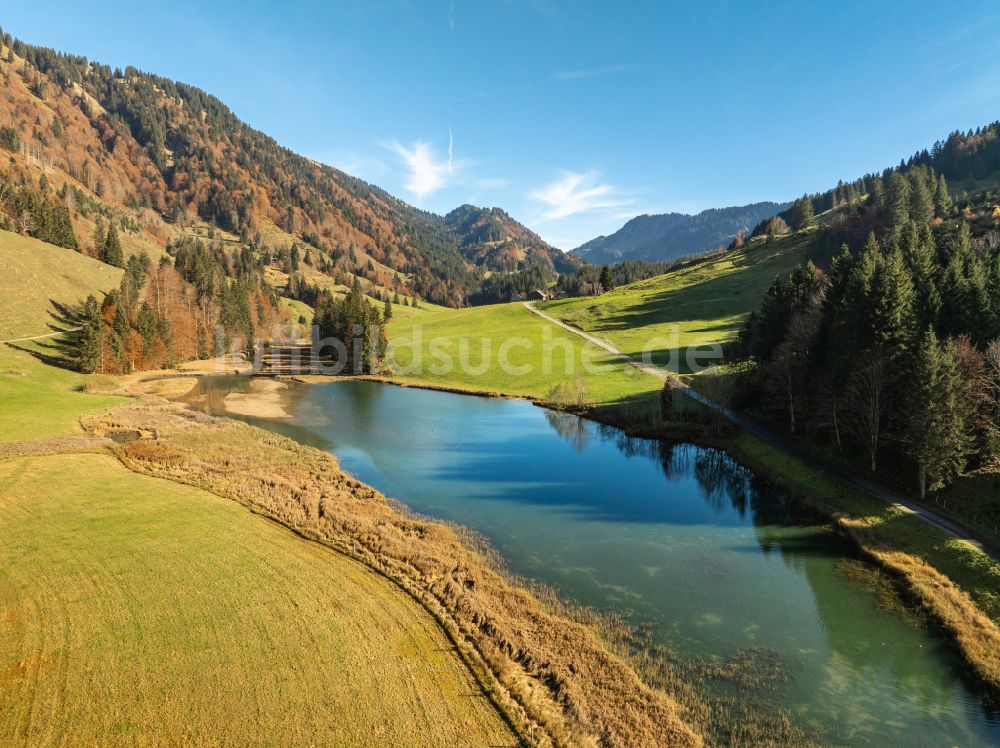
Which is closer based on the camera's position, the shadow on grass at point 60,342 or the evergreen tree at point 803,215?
the shadow on grass at point 60,342

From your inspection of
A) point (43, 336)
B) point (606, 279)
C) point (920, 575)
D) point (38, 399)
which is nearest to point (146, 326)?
point (43, 336)

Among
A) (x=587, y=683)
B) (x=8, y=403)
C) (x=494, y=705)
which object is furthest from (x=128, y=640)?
(x=8, y=403)

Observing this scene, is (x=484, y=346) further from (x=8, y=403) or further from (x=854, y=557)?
(x=854, y=557)

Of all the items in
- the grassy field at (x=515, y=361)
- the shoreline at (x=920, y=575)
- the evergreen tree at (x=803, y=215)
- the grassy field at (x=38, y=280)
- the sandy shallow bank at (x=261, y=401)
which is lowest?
the shoreline at (x=920, y=575)

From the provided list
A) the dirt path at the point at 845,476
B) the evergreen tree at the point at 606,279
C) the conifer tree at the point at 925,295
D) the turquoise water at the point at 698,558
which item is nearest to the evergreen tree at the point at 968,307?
the conifer tree at the point at 925,295

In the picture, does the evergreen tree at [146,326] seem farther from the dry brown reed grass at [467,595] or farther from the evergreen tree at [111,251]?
the dry brown reed grass at [467,595]

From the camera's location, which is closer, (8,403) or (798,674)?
(798,674)
